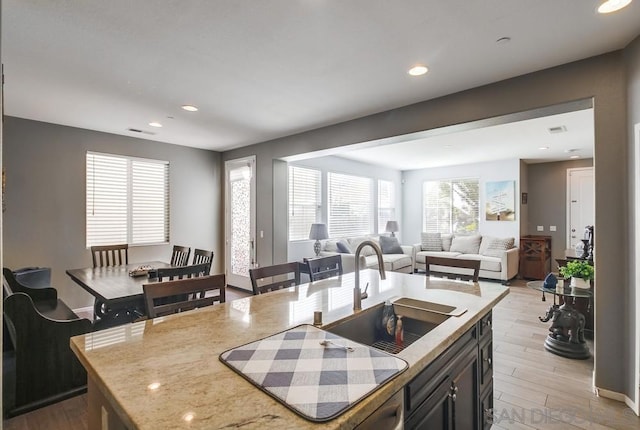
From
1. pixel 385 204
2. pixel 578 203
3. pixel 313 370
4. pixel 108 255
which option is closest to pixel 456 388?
pixel 313 370

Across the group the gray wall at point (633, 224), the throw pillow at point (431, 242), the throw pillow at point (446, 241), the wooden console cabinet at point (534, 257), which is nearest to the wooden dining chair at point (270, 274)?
the gray wall at point (633, 224)

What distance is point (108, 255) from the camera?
4180mm

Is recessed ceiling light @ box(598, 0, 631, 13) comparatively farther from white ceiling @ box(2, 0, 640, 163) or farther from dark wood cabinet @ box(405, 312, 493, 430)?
dark wood cabinet @ box(405, 312, 493, 430)

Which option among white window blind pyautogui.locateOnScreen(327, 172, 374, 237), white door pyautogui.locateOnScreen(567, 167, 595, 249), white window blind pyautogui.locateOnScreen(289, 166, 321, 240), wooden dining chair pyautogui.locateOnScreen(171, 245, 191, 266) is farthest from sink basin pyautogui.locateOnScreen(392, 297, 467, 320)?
white door pyautogui.locateOnScreen(567, 167, 595, 249)

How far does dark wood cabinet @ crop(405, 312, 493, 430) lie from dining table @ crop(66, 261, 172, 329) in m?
2.29

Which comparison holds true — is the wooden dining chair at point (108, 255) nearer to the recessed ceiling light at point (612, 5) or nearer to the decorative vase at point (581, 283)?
the recessed ceiling light at point (612, 5)

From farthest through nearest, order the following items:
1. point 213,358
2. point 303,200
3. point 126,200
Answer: point 303,200 < point 126,200 < point 213,358

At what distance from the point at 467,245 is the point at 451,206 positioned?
132 centimetres

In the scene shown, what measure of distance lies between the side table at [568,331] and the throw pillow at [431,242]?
4201 millimetres

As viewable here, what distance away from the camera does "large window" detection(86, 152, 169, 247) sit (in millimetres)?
4672

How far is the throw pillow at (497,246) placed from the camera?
261 inches

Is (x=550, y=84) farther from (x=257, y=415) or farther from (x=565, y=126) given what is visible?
(x=257, y=415)

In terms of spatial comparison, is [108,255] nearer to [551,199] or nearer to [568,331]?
[568,331]

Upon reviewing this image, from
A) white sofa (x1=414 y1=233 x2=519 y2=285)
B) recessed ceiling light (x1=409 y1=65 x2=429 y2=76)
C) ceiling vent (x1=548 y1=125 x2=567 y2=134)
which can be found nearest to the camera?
recessed ceiling light (x1=409 y1=65 x2=429 y2=76)
